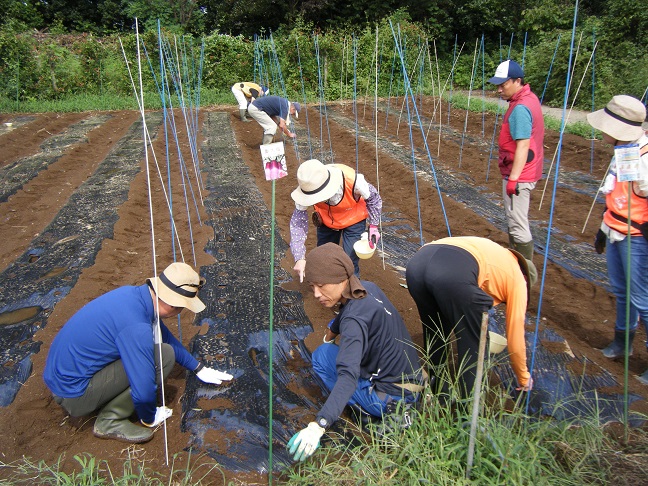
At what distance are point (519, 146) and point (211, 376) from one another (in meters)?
2.31

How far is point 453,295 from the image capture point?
190 centimetres

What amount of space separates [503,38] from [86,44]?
13.0 meters

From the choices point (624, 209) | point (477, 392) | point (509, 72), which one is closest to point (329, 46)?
point (509, 72)

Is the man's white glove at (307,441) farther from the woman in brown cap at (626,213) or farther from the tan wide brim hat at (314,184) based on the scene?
the woman in brown cap at (626,213)

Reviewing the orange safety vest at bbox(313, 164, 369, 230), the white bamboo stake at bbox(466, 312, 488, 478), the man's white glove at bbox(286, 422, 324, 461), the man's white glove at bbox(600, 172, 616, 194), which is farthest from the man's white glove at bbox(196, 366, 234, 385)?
the man's white glove at bbox(600, 172, 616, 194)

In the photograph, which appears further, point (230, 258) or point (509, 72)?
point (230, 258)

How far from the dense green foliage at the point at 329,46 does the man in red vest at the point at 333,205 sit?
485 centimetres

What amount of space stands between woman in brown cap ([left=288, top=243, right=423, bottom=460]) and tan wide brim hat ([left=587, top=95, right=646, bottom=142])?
4.76ft

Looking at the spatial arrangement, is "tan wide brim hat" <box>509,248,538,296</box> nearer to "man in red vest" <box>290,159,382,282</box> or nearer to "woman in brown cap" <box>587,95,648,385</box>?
"woman in brown cap" <box>587,95,648,385</box>

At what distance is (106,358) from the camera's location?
209 cm

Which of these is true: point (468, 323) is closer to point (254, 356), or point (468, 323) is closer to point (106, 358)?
point (254, 356)

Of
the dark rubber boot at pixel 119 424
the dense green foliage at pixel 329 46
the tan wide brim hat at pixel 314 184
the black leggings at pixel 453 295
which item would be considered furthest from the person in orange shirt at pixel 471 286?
the dense green foliage at pixel 329 46

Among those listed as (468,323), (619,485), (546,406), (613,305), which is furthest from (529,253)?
(619,485)

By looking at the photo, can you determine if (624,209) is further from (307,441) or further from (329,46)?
(329,46)
